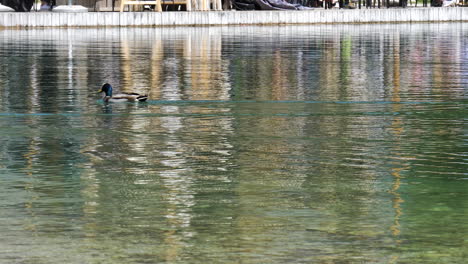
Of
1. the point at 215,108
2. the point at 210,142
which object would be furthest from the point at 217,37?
the point at 210,142

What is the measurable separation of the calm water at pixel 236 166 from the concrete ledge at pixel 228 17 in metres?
24.9

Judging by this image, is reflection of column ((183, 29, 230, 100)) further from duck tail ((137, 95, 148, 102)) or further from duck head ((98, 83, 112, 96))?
duck head ((98, 83, 112, 96))

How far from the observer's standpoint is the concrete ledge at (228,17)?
54438mm

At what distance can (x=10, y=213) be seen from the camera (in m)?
11.5

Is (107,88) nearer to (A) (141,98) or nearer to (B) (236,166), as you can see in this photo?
(A) (141,98)

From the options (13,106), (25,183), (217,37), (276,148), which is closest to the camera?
(25,183)

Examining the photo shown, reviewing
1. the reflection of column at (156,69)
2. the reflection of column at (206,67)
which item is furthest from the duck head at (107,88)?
the reflection of column at (206,67)

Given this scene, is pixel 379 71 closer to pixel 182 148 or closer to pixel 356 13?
pixel 182 148

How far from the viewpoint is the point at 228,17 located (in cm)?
5922

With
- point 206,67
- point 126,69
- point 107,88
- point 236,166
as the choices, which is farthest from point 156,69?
point 236,166

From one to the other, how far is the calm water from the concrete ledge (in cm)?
2486

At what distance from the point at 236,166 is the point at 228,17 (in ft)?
149

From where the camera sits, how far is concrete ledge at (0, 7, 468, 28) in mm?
54438

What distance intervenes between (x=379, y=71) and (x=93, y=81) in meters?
7.02
